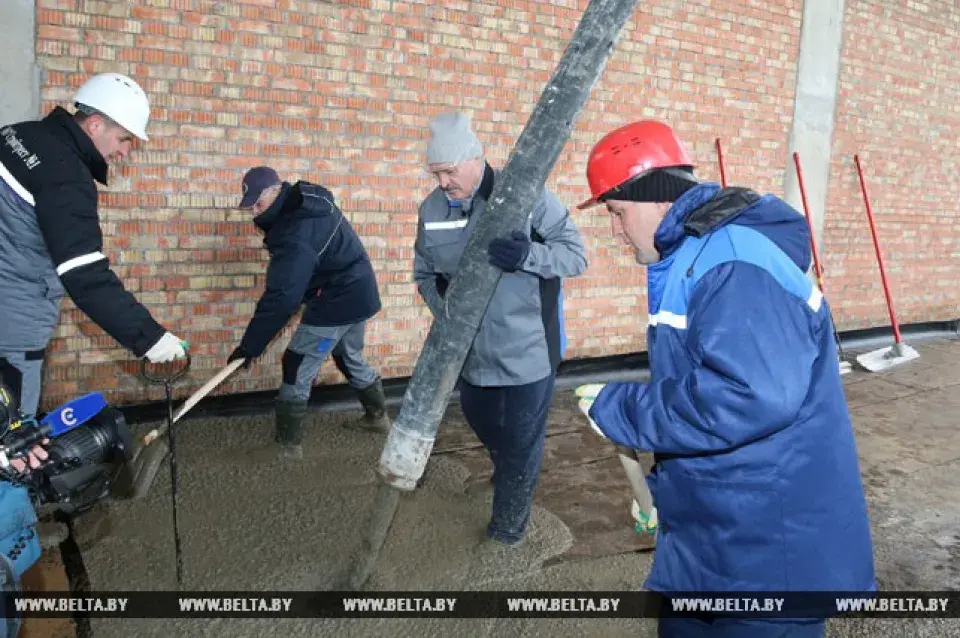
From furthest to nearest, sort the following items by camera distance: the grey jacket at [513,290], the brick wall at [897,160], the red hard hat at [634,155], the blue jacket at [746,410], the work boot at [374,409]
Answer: the brick wall at [897,160] < the work boot at [374,409] < the grey jacket at [513,290] < the red hard hat at [634,155] < the blue jacket at [746,410]

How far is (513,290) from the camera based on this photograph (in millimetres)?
3205

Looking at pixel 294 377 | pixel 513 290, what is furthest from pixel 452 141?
pixel 294 377

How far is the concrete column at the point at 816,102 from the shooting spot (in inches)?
294

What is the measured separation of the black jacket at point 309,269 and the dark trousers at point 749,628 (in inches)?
113

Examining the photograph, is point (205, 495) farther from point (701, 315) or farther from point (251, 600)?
point (701, 315)

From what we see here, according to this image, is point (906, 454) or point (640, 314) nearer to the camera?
point (906, 454)

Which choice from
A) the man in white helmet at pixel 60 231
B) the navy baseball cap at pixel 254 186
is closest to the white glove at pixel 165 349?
A: the man in white helmet at pixel 60 231

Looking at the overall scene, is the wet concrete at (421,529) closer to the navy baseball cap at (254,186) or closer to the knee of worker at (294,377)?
the knee of worker at (294,377)

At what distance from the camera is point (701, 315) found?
157 centimetres

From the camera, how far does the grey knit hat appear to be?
2.96m

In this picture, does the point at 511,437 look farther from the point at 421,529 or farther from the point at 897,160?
the point at 897,160

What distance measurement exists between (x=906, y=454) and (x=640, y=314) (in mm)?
2614

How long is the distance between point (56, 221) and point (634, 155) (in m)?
2.38

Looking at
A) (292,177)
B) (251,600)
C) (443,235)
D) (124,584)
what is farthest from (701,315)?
(292,177)
